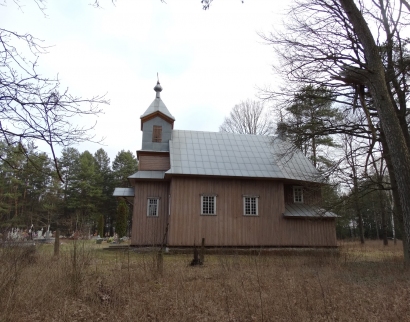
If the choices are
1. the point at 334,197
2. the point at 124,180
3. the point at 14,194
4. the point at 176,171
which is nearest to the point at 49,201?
the point at 14,194

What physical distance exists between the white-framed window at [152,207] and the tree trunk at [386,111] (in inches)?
548

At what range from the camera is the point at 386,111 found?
8305mm

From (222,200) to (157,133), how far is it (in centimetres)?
654

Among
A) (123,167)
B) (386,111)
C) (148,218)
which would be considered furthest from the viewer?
(123,167)

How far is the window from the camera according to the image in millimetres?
21734

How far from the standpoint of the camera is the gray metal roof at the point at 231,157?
1906cm

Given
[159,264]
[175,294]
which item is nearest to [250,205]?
[159,264]

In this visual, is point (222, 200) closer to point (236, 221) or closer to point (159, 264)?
point (236, 221)

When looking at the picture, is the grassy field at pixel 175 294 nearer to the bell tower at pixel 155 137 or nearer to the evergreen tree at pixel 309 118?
the evergreen tree at pixel 309 118

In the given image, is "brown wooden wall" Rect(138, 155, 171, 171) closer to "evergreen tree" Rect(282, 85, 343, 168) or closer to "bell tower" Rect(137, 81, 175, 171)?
"bell tower" Rect(137, 81, 175, 171)

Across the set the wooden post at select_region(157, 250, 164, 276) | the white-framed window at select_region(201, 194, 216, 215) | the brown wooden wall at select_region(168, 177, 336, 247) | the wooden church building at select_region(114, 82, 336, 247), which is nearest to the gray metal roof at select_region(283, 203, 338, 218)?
the wooden church building at select_region(114, 82, 336, 247)

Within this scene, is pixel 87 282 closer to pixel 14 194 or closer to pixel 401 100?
pixel 401 100

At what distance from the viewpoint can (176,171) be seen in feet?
60.2

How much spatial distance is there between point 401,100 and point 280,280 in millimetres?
8732
